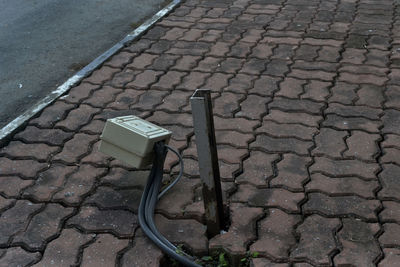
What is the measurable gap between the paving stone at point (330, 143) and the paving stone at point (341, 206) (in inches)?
22.2

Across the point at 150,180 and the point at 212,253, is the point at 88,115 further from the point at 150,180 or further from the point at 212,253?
the point at 212,253

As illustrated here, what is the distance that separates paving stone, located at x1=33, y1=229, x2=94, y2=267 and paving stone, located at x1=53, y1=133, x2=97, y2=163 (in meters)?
0.88

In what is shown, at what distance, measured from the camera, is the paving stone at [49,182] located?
12.4 feet

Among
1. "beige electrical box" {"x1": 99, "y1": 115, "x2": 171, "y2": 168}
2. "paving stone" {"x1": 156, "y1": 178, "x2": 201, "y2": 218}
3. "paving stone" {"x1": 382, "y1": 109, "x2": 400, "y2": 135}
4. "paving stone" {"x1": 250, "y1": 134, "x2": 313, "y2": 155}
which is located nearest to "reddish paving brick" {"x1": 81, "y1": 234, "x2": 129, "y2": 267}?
"paving stone" {"x1": 156, "y1": 178, "x2": 201, "y2": 218}

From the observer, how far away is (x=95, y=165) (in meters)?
4.10

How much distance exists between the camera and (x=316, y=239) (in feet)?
10.9

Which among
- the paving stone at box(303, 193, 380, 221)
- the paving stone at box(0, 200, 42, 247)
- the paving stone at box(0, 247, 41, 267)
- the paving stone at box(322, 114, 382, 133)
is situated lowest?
the paving stone at box(322, 114, 382, 133)

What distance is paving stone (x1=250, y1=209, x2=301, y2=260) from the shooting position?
10.6 ft

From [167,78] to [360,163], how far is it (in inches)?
85.5

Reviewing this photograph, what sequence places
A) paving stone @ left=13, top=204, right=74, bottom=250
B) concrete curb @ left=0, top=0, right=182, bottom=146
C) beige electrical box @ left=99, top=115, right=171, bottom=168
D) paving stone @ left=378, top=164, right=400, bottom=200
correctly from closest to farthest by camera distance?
paving stone @ left=13, top=204, right=74, bottom=250 → beige electrical box @ left=99, top=115, right=171, bottom=168 → paving stone @ left=378, top=164, right=400, bottom=200 → concrete curb @ left=0, top=0, right=182, bottom=146

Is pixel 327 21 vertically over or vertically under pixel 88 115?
under

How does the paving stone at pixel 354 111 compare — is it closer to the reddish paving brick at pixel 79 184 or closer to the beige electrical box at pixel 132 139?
the beige electrical box at pixel 132 139

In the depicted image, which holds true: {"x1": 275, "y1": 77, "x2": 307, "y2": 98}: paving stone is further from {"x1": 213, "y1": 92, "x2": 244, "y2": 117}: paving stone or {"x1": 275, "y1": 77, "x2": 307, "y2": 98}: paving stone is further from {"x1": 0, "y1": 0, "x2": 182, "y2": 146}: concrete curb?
{"x1": 0, "y1": 0, "x2": 182, "y2": 146}: concrete curb

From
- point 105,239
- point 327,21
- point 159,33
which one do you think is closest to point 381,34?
point 327,21
